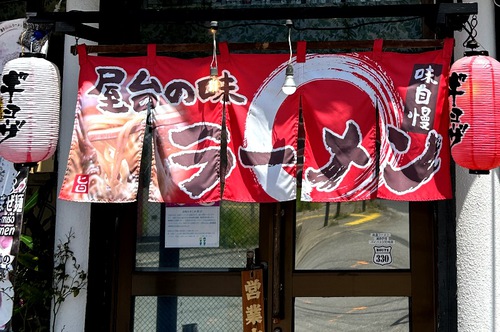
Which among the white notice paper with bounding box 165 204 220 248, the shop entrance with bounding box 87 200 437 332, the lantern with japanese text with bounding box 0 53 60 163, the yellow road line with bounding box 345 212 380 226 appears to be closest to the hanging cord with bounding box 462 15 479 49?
the shop entrance with bounding box 87 200 437 332

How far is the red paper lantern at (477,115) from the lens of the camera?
229 inches

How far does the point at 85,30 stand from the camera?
695 cm

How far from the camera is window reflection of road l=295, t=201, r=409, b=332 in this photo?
703 cm

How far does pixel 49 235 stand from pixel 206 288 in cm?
205

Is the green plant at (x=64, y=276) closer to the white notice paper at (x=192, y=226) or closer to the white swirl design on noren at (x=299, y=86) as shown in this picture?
the white notice paper at (x=192, y=226)

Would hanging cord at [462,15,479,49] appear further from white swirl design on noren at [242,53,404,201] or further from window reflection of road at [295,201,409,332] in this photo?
window reflection of road at [295,201,409,332]

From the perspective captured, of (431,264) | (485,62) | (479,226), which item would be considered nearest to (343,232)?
(431,264)

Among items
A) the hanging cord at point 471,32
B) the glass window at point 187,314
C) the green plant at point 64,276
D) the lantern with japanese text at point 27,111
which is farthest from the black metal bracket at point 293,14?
the glass window at point 187,314

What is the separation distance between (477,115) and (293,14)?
2070 mm

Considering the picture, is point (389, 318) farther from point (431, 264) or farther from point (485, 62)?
point (485, 62)

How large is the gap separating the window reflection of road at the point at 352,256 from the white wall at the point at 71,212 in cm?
247

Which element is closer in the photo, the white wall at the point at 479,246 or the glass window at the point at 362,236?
the white wall at the point at 479,246

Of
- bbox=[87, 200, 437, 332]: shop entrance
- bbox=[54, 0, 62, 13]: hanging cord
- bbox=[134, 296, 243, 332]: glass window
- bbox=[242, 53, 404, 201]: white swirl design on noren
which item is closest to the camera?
bbox=[242, 53, 404, 201]: white swirl design on noren

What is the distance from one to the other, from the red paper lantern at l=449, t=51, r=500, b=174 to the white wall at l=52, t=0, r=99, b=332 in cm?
416
